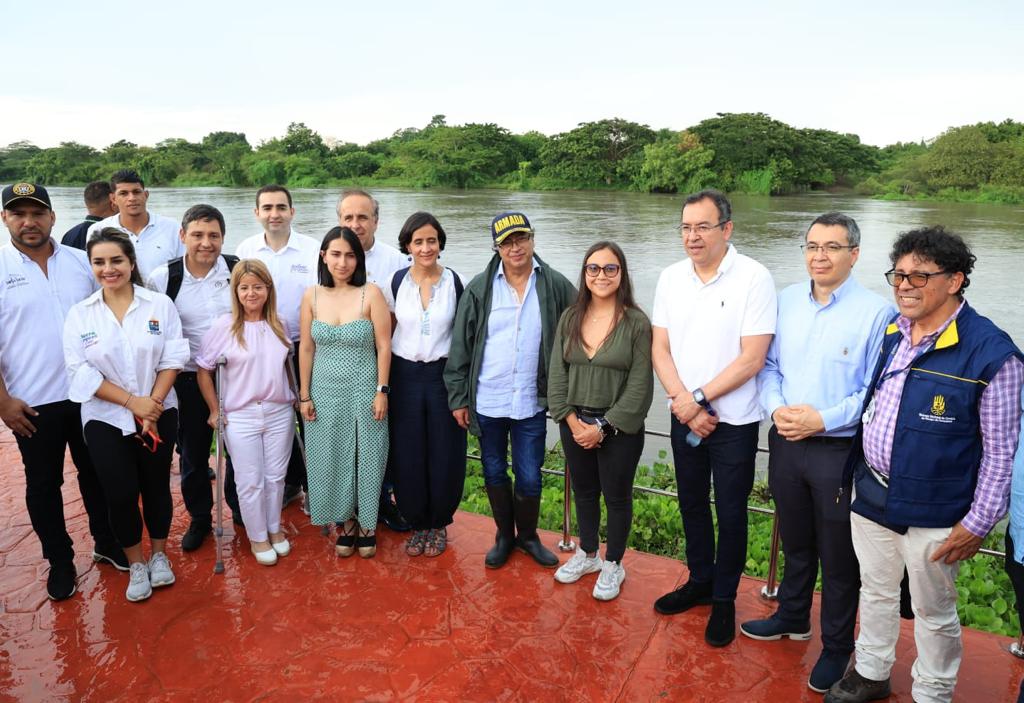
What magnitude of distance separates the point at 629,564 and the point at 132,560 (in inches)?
88.1

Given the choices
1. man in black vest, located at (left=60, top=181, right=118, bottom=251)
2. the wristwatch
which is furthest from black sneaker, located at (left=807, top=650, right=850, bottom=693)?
man in black vest, located at (left=60, top=181, right=118, bottom=251)

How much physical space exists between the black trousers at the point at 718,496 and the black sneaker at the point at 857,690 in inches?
18.6

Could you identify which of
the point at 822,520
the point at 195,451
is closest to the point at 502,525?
the point at 822,520

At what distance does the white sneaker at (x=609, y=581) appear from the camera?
2.97m

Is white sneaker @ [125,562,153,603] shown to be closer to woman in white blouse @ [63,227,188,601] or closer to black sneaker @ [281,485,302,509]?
woman in white blouse @ [63,227,188,601]

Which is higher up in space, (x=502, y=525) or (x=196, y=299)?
(x=196, y=299)

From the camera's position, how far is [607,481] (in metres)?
2.89

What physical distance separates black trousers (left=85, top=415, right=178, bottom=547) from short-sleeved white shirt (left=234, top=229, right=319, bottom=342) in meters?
0.77

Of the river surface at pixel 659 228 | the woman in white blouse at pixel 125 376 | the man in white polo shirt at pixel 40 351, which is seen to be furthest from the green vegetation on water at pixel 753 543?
the man in white polo shirt at pixel 40 351

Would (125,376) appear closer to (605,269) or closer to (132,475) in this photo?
(132,475)

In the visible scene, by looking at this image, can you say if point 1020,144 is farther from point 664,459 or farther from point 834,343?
point 834,343

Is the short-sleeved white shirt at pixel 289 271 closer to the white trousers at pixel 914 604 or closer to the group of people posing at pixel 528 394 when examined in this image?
the group of people posing at pixel 528 394

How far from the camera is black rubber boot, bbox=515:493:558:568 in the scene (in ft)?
10.6

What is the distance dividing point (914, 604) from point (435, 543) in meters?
2.03
